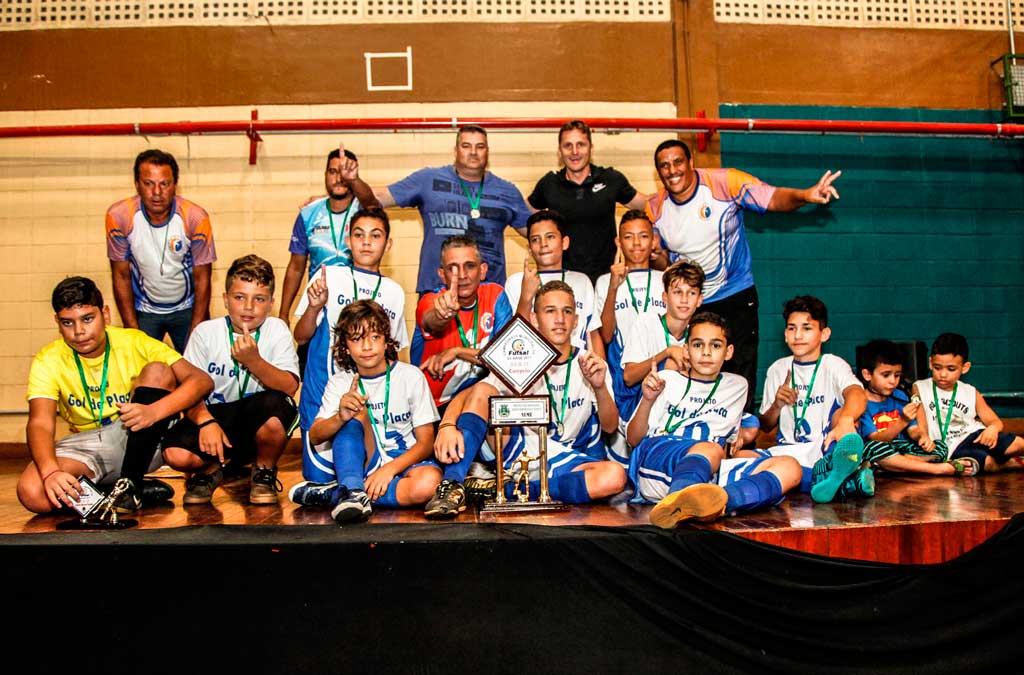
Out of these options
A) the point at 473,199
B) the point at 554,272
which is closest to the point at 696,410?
the point at 554,272

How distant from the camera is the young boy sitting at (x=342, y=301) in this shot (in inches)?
145

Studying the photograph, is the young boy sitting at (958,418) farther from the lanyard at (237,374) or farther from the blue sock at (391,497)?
the lanyard at (237,374)

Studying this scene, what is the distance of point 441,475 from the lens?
3152 millimetres

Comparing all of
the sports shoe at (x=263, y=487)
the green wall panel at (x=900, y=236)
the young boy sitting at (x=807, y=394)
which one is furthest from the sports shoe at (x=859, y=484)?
the green wall panel at (x=900, y=236)

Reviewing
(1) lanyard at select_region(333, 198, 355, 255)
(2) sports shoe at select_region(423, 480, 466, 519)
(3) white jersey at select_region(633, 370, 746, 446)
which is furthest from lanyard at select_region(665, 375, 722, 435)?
(1) lanyard at select_region(333, 198, 355, 255)

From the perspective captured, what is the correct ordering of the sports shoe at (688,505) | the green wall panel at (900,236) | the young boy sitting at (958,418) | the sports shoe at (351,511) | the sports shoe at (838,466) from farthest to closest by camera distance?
the green wall panel at (900,236), the young boy sitting at (958,418), the sports shoe at (838,466), the sports shoe at (351,511), the sports shoe at (688,505)

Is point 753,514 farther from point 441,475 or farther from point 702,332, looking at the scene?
point 441,475

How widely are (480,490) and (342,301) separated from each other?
48.4 inches

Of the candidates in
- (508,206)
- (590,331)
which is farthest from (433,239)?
(590,331)

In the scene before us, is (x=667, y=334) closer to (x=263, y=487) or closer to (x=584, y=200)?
(x=584, y=200)

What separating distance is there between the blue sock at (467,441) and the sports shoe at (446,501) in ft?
0.33

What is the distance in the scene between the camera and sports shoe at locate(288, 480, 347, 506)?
321 cm

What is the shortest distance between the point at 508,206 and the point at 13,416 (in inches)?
158

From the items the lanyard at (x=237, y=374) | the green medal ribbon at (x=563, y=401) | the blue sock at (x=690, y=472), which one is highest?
the lanyard at (x=237, y=374)
